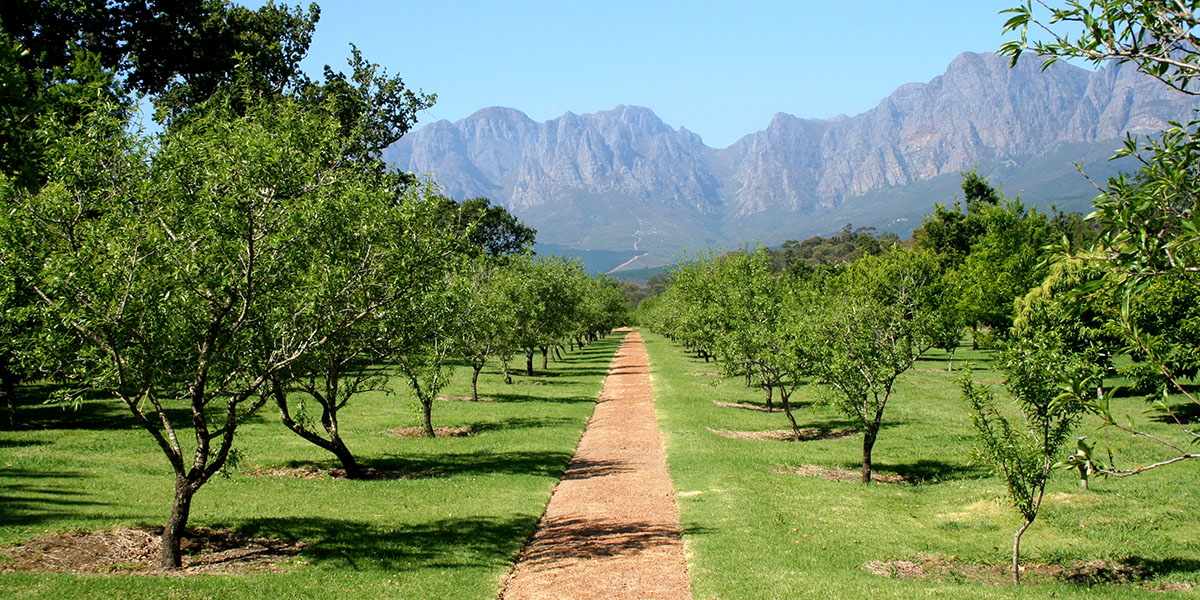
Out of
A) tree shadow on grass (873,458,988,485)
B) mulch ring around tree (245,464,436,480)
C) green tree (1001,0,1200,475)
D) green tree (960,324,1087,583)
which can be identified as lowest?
tree shadow on grass (873,458,988,485)

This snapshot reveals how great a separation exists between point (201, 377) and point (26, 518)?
4720mm

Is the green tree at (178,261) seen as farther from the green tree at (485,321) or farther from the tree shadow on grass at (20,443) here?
the green tree at (485,321)

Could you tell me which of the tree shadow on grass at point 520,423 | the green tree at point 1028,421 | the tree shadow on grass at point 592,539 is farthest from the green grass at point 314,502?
the green tree at point 1028,421

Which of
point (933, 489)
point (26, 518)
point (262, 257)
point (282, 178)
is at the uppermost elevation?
point (282, 178)

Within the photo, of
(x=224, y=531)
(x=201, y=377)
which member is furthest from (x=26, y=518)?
(x=201, y=377)

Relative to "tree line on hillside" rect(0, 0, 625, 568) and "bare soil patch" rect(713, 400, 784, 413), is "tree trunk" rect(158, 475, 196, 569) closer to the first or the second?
"tree line on hillside" rect(0, 0, 625, 568)

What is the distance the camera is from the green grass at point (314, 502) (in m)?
10.3

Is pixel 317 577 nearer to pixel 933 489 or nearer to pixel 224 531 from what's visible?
pixel 224 531

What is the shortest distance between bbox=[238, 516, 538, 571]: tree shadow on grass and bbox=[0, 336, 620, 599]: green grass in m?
0.03

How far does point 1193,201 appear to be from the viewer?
5297 mm

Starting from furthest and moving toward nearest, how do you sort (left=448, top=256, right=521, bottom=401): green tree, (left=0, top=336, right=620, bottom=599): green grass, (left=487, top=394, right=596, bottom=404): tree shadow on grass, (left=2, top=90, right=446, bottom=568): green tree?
(left=487, top=394, right=596, bottom=404): tree shadow on grass → (left=448, top=256, right=521, bottom=401): green tree → (left=0, top=336, right=620, bottom=599): green grass → (left=2, top=90, right=446, bottom=568): green tree

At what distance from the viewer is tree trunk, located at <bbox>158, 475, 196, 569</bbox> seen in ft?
34.5

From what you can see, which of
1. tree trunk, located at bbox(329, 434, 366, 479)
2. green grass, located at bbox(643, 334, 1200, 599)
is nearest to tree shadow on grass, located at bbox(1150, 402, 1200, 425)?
green grass, located at bbox(643, 334, 1200, 599)

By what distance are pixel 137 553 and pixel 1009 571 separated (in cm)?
1319
